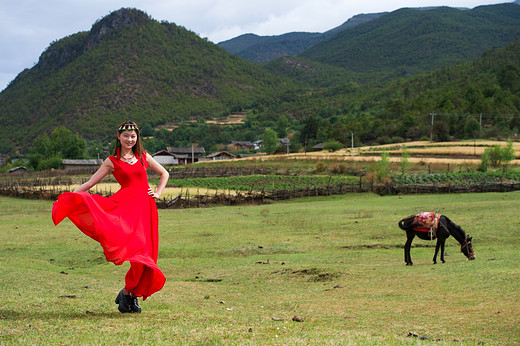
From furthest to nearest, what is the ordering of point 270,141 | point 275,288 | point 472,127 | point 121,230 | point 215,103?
point 215,103 → point 270,141 → point 472,127 → point 275,288 → point 121,230

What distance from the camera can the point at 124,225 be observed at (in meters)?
7.68

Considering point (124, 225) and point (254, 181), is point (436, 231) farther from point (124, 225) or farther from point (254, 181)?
point (254, 181)

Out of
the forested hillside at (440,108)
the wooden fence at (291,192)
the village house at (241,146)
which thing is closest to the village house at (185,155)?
the forested hillside at (440,108)

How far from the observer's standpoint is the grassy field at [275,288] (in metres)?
6.76

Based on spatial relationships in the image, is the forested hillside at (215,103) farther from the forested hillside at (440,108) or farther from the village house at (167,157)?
the village house at (167,157)

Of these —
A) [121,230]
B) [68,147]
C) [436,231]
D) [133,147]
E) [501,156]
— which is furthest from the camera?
[68,147]

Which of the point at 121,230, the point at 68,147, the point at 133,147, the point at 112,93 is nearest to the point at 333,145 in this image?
the point at 68,147

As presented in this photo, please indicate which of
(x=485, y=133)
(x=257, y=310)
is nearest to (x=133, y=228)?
(x=257, y=310)

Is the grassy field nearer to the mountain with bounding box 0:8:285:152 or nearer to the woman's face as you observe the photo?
the woman's face

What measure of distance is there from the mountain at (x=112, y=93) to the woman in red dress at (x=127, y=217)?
471 feet

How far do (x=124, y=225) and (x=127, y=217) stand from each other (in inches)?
6.3

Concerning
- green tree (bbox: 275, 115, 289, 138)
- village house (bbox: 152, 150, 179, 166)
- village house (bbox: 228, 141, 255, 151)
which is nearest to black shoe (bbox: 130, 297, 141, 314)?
village house (bbox: 152, 150, 179, 166)

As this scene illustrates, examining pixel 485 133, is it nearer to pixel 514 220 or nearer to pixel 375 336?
pixel 514 220

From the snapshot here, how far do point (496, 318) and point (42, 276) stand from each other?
32.1 ft
